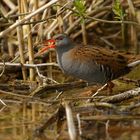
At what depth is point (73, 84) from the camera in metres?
7.04

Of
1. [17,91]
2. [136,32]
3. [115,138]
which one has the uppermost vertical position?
[136,32]

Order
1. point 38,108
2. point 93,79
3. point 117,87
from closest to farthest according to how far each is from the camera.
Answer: point 38,108, point 93,79, point 117,87

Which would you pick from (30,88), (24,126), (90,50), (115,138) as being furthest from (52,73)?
(115,138)

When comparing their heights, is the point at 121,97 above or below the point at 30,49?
below

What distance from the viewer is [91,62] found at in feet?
21.4

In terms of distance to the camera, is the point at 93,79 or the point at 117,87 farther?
the point at 117,87

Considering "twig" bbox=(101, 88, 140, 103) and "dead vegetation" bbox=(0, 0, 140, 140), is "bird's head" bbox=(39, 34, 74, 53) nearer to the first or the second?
"dead vegetation" bbox=(0, 0, 140, 140)

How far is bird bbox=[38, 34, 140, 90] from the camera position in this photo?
649 cm

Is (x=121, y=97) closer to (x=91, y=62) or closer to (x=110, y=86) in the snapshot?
(x=91, y=62)

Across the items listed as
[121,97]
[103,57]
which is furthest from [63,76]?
[121,97]

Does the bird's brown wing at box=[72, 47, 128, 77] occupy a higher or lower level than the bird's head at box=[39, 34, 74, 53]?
lower

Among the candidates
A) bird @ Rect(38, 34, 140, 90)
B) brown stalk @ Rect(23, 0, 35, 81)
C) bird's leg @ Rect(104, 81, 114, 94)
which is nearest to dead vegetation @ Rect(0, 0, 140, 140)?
brown stalk @ Rect(23, 0, 35, 81)

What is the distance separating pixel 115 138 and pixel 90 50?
198cm

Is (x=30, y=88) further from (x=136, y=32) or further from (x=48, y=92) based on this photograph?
(x=136, y=32)
